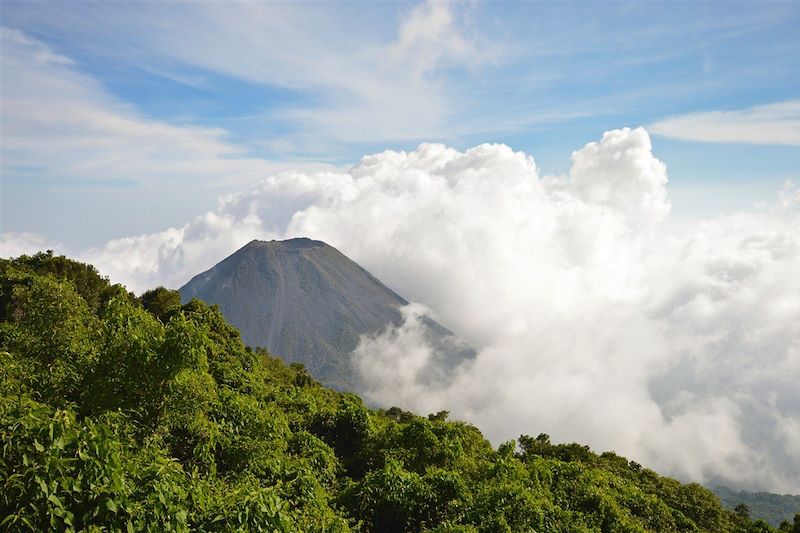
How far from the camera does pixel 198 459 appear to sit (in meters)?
16.0

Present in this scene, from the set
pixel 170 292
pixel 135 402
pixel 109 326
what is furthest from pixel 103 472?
pixel 170 292

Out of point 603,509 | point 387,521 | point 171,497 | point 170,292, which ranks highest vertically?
point 170,292

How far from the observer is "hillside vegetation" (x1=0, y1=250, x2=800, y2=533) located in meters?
7.17

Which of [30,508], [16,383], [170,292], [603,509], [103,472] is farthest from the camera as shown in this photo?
[170,292]

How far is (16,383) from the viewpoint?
12.0 m

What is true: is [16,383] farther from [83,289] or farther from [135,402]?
[83,289]

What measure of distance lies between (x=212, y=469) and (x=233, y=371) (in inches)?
822

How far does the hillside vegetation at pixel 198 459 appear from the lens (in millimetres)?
7172

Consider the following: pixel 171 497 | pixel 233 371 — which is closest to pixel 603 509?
pixel 171 497

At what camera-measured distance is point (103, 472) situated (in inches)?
286

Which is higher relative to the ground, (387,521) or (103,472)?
(103,472)

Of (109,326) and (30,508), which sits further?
(109,326)

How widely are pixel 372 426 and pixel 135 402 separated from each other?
66.6 ft

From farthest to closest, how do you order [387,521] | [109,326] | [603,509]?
1. [603,509]
2. [387,521]
3. [109,326]
